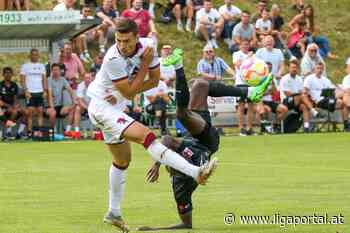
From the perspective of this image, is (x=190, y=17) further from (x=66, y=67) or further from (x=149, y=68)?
(x=149, y=68)

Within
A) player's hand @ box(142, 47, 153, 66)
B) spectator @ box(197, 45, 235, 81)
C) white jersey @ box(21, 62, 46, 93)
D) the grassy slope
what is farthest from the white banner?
player's hand @ box(142, 47, 153, 66)

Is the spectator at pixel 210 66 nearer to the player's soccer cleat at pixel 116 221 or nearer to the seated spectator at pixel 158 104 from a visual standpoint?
the seated spectator at pixel 158 104

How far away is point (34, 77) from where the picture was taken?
90.2 feet

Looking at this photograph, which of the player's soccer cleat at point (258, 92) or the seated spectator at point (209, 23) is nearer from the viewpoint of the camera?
the player's soccer cleat at point (258, 92)

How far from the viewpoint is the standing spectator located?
89.4 feet

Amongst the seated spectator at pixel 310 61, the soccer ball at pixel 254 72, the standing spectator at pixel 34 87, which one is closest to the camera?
the soccer ball at pixel 254 72

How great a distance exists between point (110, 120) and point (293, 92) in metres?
18.2

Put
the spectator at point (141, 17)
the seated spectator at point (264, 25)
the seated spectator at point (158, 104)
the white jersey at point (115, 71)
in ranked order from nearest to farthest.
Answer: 1. the white jersey at point (115, 71)
2. the seated spectator at point (158, 104)
3. the spectator at point (141, 17)
4. the seated spectator at point (264, 25)

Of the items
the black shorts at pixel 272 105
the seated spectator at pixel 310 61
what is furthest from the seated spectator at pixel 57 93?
the seated spectator at pixel 310 61

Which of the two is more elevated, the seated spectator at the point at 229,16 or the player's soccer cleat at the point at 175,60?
the player's soccer cleat at the point at 175,60

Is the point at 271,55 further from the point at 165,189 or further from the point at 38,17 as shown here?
the point at 165,189

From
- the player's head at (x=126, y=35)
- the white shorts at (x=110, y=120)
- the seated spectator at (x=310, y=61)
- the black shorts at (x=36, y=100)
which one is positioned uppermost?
the player's head at (x=126, y=35)

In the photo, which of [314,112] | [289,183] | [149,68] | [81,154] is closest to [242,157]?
[81,154]

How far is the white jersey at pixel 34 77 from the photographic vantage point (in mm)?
27406
